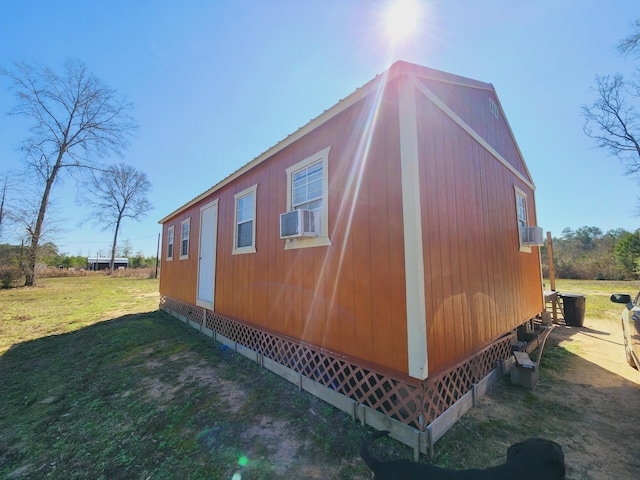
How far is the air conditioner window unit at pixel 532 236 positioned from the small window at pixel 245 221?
5.88 meters

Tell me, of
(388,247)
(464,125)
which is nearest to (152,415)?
(388,247)

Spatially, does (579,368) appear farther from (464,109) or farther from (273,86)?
(273,86)

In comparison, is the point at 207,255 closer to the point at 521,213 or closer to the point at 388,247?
the point at 388,247

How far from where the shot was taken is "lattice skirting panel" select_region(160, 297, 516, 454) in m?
2.50

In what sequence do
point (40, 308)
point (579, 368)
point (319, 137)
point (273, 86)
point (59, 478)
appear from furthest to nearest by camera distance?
point (40, 308)
point (273, 86)
point (579, 368)
point (319, 137)
point (59, 478)

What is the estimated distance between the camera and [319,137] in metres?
3.88

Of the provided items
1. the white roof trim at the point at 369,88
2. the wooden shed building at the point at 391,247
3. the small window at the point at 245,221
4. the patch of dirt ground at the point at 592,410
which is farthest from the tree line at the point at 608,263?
the small window at the point at 245,221

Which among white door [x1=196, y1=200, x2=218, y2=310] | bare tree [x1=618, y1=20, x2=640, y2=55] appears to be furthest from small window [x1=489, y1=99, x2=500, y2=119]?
bare tree [x1=618, y1=20, x2=640, y2=55]

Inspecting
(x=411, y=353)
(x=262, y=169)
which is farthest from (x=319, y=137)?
(x=411, y=353)

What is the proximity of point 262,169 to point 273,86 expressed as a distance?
255 cm

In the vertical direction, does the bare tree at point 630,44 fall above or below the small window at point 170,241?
above

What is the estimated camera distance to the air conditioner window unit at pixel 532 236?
5.70 meters

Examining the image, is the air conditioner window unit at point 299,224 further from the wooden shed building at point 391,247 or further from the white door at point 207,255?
the white door at point 207,255

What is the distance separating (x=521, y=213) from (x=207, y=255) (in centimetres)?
798
